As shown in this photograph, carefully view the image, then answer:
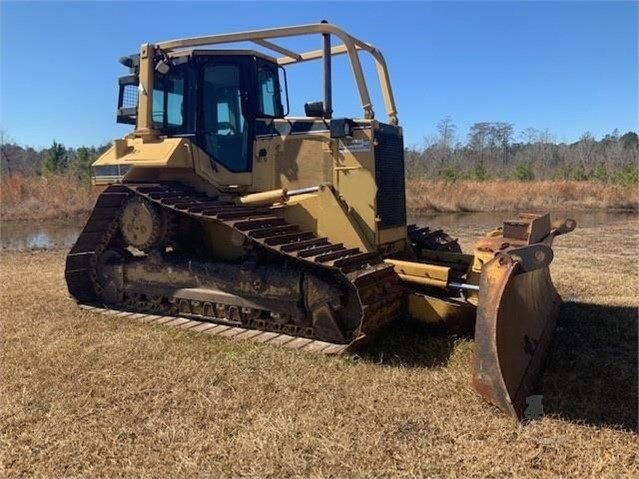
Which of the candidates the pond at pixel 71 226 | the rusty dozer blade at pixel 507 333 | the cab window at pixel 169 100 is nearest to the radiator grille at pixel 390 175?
the rusty dozer blade at pixel 507 333

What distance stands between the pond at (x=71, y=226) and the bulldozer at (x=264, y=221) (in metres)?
7.98

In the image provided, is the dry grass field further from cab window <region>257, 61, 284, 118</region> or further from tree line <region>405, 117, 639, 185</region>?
tree line <region>405, 117, 639, 185</region>

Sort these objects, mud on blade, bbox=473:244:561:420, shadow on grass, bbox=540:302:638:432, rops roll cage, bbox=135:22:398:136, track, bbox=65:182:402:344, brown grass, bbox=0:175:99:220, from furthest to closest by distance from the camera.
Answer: brown grass, bbox=0:175:99:220
rops roll cage, bbox=135:22:398:136
track, bbox=65:182:402:344
shadow on grass, bbox=540:302:638:432
mud on blade, bbox=473:244:561:420

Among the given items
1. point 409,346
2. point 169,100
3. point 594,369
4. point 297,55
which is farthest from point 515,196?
point 594,369

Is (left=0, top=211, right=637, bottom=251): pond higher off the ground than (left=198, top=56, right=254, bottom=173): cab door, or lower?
lower

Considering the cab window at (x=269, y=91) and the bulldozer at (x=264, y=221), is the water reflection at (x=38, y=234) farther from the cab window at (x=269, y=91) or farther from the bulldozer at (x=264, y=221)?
the cab window at (x=269, y=91)

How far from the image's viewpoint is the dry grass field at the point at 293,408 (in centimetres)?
326

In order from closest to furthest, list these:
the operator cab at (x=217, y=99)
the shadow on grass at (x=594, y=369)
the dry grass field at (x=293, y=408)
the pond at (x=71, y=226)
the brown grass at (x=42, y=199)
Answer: the dry grass field at (x=293, y=408)
the shadow on grass at (x=594, y=369)
the operator cab at (x=217, y=99)
the pond at (x=71, y=226)
the brown grass at (x=42, y=199)

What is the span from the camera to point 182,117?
6.72 meters

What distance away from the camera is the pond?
15.1m

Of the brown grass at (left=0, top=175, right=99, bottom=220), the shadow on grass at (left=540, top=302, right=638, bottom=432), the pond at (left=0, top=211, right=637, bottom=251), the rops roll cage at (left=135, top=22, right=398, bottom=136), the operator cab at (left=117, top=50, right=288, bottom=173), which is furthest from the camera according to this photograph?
the brown grass at (left=0, top=175, right=99, bottom=220)

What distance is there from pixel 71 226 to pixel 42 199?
439 cm

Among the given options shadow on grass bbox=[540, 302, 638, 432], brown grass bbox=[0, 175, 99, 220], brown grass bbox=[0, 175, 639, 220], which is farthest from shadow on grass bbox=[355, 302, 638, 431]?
brown grass bbox=[0, 175, 99, 220]

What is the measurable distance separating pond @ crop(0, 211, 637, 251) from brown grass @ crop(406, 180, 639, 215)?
1359 millimetres
